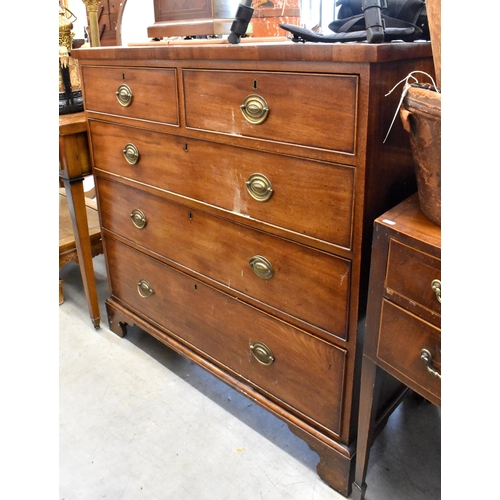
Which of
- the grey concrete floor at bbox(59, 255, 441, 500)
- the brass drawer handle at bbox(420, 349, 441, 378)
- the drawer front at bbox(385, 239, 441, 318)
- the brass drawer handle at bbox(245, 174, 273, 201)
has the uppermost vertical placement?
the brass drawer handle at bbox(245, 174, 273, 201)

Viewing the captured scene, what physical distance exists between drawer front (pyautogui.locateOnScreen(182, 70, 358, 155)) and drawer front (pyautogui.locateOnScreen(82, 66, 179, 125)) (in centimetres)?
7

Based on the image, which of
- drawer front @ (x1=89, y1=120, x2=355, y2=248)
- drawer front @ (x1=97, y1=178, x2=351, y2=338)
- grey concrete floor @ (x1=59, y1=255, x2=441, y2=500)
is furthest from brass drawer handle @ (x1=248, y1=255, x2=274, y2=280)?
grey concrete floor @ (x1=59, y1=255, x2=441, y2=500)

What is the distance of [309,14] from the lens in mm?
1506

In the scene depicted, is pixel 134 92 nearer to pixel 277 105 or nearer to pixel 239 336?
pixel 277 105

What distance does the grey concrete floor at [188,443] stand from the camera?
3.92ft

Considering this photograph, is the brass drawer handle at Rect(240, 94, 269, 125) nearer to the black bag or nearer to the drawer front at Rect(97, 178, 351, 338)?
the black bag

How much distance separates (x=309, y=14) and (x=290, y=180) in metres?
0.82

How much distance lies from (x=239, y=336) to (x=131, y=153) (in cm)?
62

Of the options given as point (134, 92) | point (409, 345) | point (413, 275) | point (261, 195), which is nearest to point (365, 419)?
point (409, 345)

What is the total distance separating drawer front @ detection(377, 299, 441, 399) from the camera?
0.79 m

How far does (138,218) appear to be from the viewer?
4.76 ft

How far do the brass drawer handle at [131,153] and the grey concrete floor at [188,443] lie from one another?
0.73 metres

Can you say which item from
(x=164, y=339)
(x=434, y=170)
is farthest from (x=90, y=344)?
(x=434, y=170)

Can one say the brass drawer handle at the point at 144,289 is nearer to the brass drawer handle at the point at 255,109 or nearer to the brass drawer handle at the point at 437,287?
the brass drawer handle at the point at 255,109
